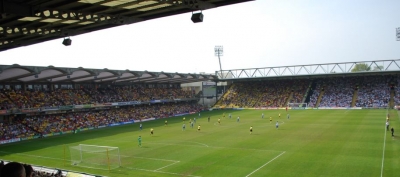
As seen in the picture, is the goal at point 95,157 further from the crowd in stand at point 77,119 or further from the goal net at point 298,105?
the goal net at point 298,105

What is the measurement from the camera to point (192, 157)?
25.0m

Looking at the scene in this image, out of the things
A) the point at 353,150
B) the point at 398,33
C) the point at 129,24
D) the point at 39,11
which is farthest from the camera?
the point at 398,33

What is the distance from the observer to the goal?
23828mm

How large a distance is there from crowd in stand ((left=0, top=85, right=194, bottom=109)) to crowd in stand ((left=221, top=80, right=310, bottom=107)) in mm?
14710

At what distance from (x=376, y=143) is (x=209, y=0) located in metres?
24.3

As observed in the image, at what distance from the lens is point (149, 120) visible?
56.6 metres

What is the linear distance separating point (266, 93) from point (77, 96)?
44.0 metres

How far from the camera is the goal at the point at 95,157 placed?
23828 millimetres

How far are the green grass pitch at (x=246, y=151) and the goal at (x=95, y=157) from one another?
59cm

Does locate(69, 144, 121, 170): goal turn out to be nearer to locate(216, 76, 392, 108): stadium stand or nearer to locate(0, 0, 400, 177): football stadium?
locate(0, 0, 400, 177): football stadium

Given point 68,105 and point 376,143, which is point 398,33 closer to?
point 376,143

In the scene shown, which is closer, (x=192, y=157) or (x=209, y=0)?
(x=209, y=0)

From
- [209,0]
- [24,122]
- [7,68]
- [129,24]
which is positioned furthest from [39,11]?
[24,122]

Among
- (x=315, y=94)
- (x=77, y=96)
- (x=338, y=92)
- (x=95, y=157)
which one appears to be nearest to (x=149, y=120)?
(x=77, y=96)
